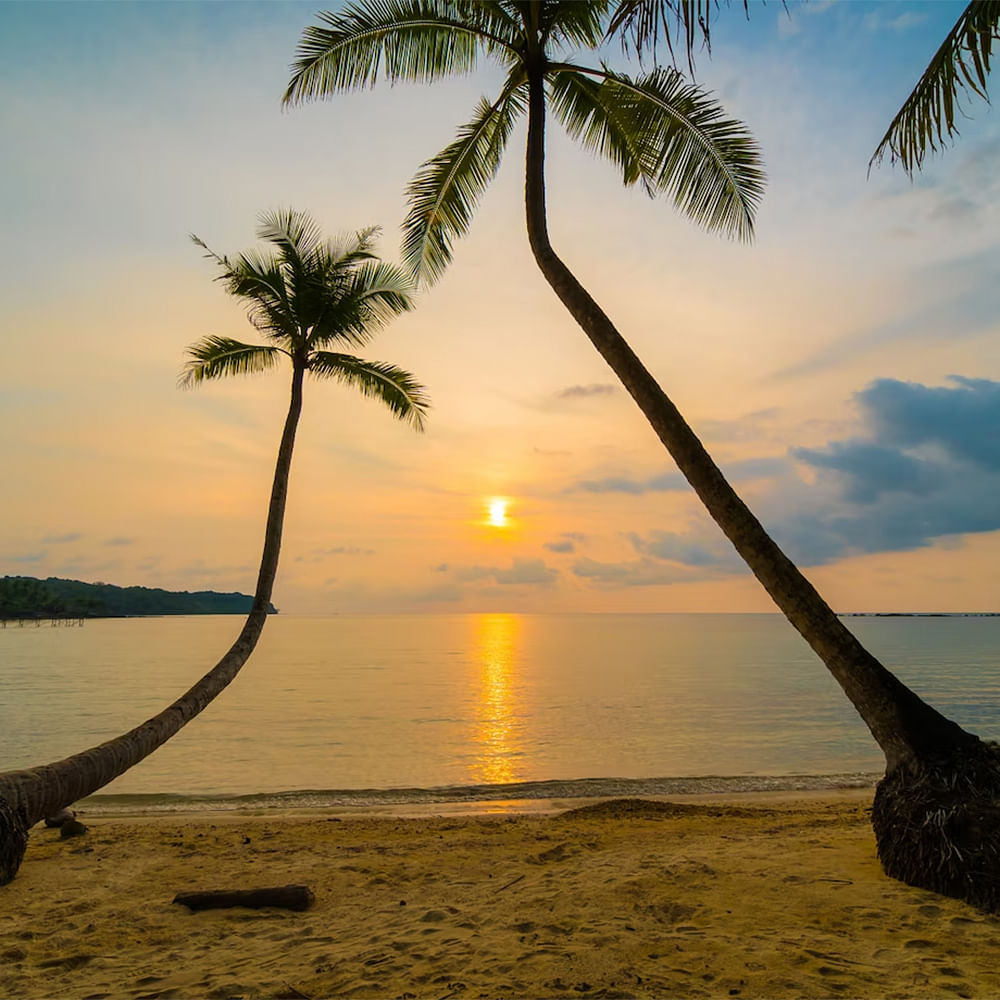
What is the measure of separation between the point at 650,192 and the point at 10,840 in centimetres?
1036

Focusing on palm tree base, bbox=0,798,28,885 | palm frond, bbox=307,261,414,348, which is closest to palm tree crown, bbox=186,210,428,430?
palm frond, bbox=307,261,414,348

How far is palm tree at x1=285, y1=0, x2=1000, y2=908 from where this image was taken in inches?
223

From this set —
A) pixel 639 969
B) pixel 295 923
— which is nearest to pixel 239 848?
pixel 295 923

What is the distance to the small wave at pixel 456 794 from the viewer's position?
43.4 ft

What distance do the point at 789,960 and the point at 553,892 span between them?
213cm

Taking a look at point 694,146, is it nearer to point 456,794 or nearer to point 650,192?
point 650,192

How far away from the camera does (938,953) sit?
15.0 ft

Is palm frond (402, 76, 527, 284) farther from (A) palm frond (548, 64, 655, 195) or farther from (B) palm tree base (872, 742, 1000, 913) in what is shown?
(B) palm tree base (872, 742, 1000, 913)

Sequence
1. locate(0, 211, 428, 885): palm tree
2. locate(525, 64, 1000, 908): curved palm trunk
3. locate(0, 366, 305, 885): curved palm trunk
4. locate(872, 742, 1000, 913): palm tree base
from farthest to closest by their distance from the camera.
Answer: locate(0, 211, 428, 885): palm tree → locate(0, 366, 305, 885): curved palm trunk → locate(525, 64, 1000, 908): curved palm trunk → locate(872, 742, 1000, 913): palm tree base

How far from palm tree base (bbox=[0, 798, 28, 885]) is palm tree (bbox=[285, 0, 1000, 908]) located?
684cm

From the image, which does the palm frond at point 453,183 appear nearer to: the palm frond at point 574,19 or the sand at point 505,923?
the palm frond at point 574,19

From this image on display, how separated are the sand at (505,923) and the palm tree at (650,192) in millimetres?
548

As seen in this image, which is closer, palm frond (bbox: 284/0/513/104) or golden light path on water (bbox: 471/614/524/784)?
palm frond (bbox: 284/0/513/104)

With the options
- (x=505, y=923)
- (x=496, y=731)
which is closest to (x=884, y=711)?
(x=505, y=923)
